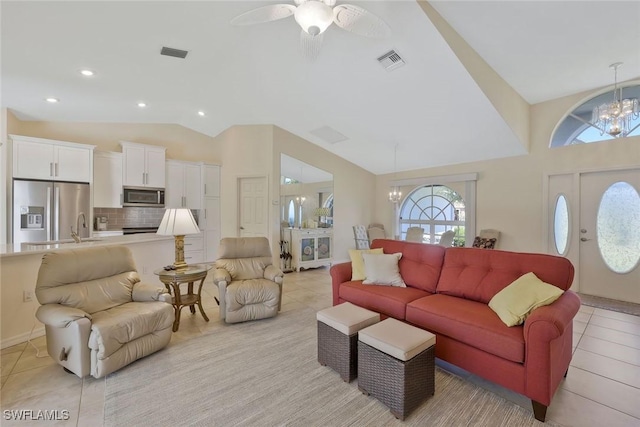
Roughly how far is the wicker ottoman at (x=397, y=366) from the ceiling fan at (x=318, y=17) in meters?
2.29

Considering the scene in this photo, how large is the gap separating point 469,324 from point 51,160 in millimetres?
6169

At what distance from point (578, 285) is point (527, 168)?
2.03 metres

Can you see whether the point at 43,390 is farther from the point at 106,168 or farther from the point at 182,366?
the point at 106,168

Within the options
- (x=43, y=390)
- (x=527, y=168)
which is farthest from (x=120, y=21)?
(x=527, y=168)

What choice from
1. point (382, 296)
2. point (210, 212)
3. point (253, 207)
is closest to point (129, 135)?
point (210, 212)

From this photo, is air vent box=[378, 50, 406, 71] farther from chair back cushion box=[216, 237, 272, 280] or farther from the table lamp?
the table lamp

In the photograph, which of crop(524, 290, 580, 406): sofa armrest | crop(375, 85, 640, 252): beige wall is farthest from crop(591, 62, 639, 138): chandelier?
crop(524, 290, 580, 406): sofa armrest

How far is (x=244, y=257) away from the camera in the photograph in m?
3.66

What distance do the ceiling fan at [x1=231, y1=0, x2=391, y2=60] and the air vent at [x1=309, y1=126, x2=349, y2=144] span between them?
9.85 ft

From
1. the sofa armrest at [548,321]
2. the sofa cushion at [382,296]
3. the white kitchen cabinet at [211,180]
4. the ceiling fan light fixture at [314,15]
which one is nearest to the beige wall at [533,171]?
the sofa cushion at [382,296]

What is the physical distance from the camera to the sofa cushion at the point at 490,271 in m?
2.17

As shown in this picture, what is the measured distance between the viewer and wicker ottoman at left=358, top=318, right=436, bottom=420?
1.70 m

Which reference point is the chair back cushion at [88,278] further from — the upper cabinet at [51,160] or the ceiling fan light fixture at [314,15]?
the upper cabinet at [51,160]

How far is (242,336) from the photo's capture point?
282 centimetres
